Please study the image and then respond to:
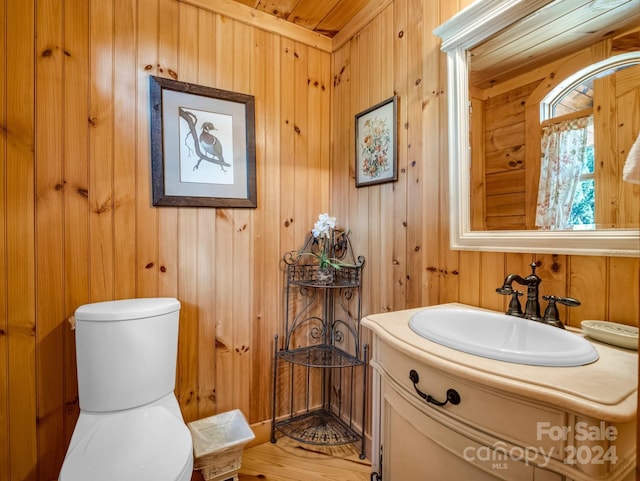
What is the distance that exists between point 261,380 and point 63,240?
1.22 metres

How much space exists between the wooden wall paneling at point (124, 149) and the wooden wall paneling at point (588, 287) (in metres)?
1.74

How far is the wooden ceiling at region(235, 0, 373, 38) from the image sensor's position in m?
1.66

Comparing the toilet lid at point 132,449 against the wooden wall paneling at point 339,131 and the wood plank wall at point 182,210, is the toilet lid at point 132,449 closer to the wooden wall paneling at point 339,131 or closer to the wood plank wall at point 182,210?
the wood plank wall at point 182,210

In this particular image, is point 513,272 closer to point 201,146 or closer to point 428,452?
point 428,452

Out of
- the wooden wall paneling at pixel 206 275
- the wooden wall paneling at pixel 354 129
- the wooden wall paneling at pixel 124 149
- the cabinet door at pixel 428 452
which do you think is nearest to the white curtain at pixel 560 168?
the cabinet door at pixel 428 452

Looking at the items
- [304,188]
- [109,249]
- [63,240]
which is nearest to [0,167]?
A: [63,240]

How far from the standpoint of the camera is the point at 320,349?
1.92m

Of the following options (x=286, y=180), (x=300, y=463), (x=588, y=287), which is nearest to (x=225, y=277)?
(x=286, y=180)

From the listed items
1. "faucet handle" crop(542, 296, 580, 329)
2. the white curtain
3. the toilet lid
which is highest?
the white curtain

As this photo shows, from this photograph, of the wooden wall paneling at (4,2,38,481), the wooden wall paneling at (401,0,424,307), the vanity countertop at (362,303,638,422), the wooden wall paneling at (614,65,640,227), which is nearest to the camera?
the vanity countertop at (362,303,638,422)

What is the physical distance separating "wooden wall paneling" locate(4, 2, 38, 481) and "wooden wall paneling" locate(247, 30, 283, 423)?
3.15 ft

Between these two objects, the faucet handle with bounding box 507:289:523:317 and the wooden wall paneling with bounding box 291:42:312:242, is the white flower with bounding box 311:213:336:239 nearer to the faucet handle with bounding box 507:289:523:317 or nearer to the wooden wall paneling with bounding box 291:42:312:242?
the wooden wall paneling with bounding box 291:42:312:242

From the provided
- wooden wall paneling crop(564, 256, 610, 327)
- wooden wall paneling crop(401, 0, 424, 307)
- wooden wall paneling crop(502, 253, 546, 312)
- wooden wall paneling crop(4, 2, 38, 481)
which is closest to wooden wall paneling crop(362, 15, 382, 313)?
wooden wall paneling crop(401, 0, 424, 307)

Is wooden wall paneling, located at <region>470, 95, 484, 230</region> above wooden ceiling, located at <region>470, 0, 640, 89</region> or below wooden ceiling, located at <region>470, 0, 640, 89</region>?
below
